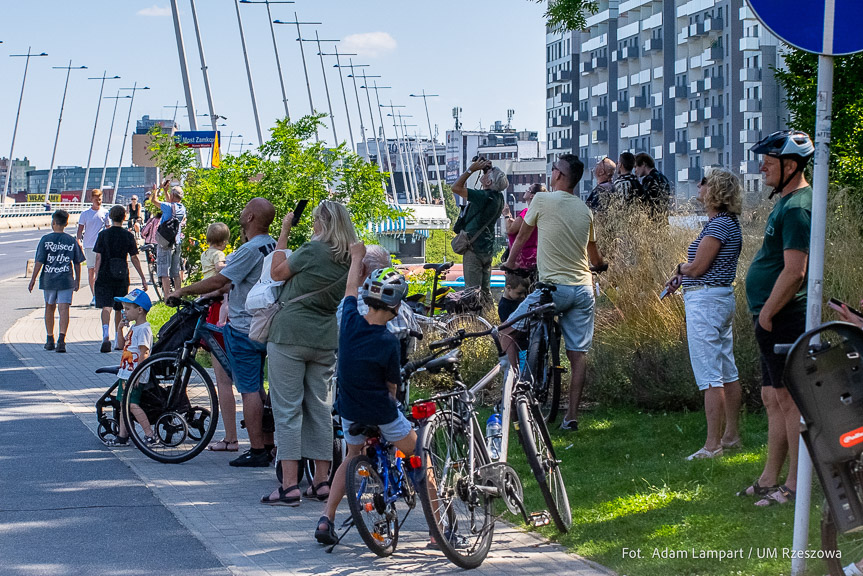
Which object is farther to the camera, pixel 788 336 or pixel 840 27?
pixel 788 336

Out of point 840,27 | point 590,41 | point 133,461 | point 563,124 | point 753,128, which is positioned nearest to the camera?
point 840,27

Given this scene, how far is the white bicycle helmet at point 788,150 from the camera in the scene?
6969mm

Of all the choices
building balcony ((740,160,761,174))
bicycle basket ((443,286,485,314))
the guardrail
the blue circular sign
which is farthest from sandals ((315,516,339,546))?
the guardrail

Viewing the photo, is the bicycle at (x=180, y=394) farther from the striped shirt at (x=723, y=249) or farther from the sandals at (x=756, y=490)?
the sandals at (x=756, y=490)

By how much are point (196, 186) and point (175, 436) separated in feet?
24.0

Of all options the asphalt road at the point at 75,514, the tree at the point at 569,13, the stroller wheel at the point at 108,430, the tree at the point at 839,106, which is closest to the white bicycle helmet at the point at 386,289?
the asphalt road at the point at 75,514

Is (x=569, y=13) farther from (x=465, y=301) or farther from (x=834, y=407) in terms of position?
(x=834, y=407)

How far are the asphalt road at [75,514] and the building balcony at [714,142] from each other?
86.1 metres

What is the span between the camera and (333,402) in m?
8.63

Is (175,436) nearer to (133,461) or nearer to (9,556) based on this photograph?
(133,461)

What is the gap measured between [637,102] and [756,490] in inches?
4230

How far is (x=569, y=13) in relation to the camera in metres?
17.4

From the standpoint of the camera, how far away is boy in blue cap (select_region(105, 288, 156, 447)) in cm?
973

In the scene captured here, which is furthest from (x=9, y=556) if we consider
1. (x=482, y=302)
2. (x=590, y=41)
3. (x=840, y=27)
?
(x=590, y=41)
